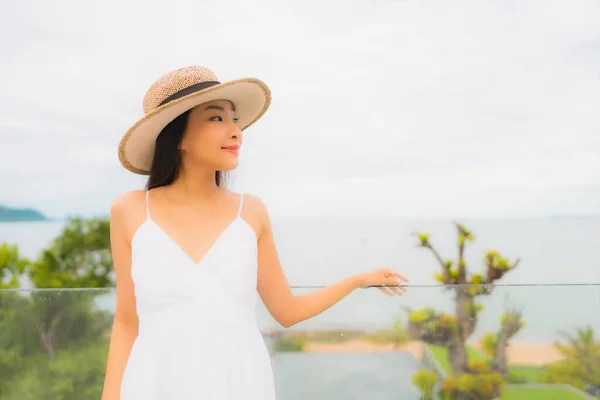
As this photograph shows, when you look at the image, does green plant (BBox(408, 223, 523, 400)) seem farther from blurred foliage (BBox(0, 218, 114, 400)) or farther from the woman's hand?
blurred foliage (BBox(0, 218, 114, 400))

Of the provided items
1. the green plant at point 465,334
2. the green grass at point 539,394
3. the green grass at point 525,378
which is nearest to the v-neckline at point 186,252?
the green plant at point 465,334

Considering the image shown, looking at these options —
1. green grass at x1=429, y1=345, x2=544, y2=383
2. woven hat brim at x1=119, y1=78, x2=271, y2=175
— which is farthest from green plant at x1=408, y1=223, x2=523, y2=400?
woven hat brim at x1=119, y1=78, x2=271, y2=175

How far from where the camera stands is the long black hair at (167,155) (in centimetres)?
135

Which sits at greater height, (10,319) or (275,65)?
(275,65)

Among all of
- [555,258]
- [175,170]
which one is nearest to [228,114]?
[175,170]

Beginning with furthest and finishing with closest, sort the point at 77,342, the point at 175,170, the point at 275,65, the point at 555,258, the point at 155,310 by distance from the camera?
1. the point at 555,258
2. the point at 275,65
3. the point at 77,342
4. the point at 175,170
5. the point at 155,310

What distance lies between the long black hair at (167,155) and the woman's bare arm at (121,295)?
0.23 ft

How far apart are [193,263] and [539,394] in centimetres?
215

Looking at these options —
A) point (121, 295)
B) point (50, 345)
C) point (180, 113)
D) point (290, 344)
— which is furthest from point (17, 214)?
point (180, 113)

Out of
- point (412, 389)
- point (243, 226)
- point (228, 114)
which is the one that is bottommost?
point (412, 389)

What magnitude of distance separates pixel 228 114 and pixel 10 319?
1.90 metres

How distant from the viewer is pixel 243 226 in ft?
4.45

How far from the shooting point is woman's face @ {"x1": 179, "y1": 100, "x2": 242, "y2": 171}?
132 cm

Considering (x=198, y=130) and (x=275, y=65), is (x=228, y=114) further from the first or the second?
(x=275, y=65)
